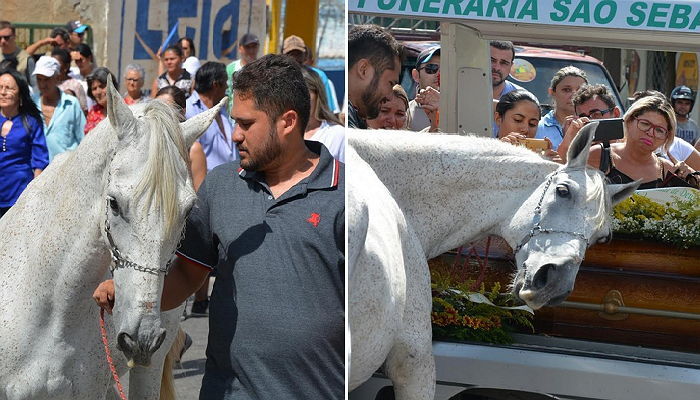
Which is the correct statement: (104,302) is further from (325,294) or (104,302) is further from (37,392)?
(325,294)

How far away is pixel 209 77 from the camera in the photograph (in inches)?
332

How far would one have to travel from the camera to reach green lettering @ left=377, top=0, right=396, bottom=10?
4566 mm

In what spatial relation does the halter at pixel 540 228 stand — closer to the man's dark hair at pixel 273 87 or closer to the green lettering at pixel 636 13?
the green lettering at pixel 636 13

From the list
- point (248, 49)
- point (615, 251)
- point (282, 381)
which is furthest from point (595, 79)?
point (282, 381)

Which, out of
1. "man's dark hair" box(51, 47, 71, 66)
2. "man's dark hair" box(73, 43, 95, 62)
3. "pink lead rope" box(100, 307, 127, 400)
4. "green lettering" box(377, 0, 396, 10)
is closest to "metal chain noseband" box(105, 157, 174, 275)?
"pink lead rope" box(100, 307, 127, 400)

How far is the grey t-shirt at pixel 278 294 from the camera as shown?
296 centimetres

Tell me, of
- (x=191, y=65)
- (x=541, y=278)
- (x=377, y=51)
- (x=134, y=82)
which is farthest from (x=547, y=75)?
(x=191, y=65)

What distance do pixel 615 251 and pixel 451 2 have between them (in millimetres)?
1570

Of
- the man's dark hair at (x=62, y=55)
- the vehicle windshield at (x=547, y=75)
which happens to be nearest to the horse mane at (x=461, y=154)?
the vehicle windshield at (x=547, y=75)

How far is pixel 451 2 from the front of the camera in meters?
4.73

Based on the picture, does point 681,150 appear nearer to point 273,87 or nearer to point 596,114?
point 596,114

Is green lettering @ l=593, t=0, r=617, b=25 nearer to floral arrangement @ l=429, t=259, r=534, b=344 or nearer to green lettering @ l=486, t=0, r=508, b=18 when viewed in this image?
green lettering @ l=486, t=0, r=508, b=18

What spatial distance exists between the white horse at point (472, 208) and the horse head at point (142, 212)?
892mm

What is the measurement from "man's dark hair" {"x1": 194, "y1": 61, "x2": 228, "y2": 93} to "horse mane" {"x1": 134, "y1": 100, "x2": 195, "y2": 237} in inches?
193
